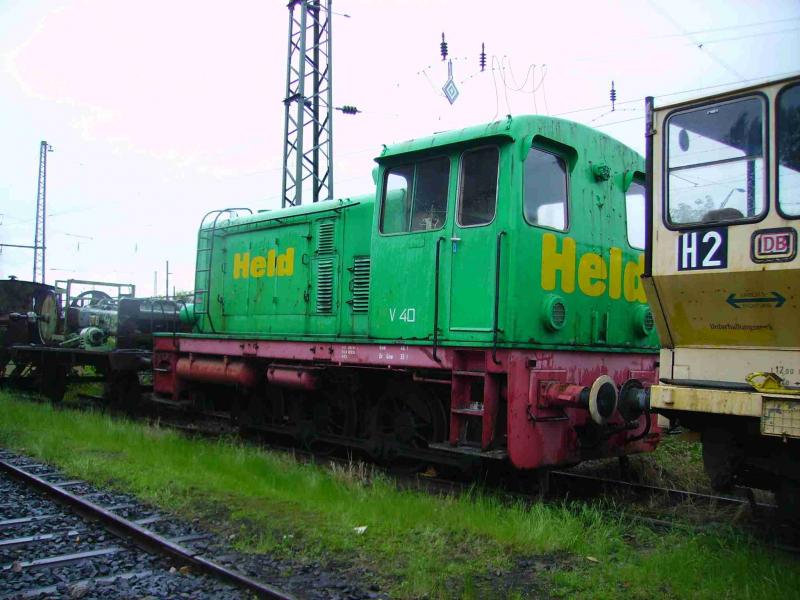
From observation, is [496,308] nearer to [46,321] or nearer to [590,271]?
[590,271]

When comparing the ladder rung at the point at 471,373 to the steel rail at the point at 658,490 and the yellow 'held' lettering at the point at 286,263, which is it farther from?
the yellow 'held' lettering at the point at 286,263

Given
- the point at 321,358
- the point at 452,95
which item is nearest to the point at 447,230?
the point at 321,358

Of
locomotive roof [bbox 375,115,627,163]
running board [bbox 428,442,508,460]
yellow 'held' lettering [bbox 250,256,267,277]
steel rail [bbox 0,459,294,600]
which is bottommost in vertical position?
steel rail [bbox 0,459,294,600]

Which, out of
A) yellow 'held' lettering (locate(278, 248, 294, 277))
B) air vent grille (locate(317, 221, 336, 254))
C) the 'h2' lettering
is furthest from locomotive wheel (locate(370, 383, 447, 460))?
the 'h2' lettering

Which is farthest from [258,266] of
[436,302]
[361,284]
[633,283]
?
[633,283]

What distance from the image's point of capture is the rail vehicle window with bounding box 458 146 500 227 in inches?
251

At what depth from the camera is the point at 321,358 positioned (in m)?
7.77

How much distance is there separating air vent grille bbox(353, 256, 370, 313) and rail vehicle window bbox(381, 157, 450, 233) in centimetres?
74

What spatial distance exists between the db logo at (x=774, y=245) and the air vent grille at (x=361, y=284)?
171 inches

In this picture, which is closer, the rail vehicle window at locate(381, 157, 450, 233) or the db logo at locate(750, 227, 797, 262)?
the db logo at locate(750, 227, 797, 262)

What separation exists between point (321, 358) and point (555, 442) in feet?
9.40

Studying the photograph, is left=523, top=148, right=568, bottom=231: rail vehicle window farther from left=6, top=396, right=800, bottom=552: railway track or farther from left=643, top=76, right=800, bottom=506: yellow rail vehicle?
left=6, top=396, right=800, bottom=552: railway track

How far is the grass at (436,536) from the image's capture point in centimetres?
421

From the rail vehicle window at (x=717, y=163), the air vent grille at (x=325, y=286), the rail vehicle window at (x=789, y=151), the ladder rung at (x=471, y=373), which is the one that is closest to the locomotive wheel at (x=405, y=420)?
the ladder rung at (x=471, y=373)
